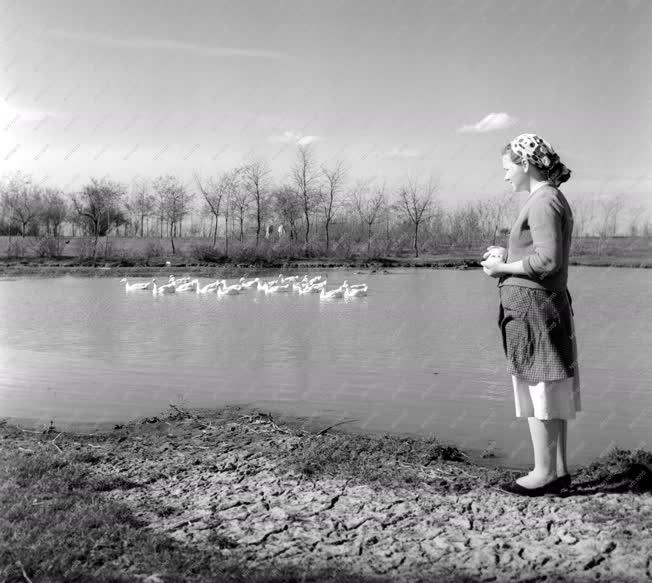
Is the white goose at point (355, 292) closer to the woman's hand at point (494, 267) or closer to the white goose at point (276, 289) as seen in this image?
the white goose at point (276, 289)

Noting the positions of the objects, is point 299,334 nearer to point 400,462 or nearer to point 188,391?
point 188,391

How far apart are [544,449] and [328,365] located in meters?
6.15

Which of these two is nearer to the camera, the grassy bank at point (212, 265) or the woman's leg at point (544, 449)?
the woman's leg at point (544, 449)

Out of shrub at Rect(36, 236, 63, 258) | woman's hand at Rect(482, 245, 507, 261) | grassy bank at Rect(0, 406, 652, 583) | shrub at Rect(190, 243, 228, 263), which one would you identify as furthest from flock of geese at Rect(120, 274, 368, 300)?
shrub at Rect(36, 236, 63, 258)

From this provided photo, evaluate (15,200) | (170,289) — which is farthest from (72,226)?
(170,289)

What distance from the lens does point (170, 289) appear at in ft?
81.4

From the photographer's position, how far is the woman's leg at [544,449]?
397cm

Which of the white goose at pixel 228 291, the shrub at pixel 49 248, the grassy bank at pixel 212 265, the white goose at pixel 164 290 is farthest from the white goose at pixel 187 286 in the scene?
the shrub at pixel 49 248

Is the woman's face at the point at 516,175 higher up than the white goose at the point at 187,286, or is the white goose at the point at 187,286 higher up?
the woman's face at the point at 516,175

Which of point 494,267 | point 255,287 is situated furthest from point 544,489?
Answer: point 255,287

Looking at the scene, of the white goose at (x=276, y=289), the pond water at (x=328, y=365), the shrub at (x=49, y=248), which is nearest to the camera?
the pond water at (x=328, y=365)

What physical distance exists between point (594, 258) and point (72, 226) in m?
48.6

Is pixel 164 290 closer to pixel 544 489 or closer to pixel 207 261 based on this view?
pixel 207 261

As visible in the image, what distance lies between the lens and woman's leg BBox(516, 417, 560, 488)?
3971 mm
